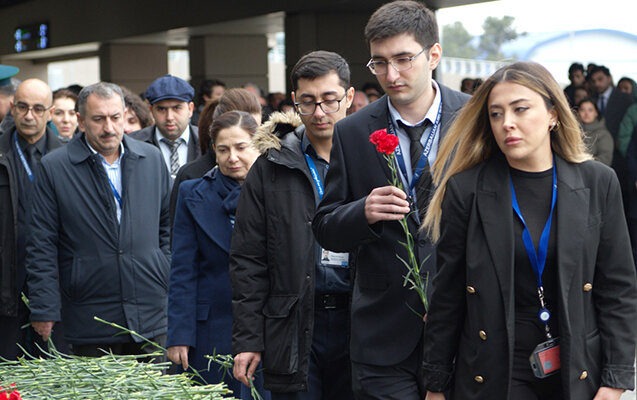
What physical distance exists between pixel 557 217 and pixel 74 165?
3.40m

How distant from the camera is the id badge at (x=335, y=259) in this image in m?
4.34

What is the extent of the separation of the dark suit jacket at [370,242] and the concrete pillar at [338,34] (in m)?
10.5

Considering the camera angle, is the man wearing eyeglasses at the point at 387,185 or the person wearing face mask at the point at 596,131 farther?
the person wearing face mask at the point at 596,131

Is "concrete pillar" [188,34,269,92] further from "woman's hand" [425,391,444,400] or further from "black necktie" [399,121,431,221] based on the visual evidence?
"woman's hand" [425,391,444,400]

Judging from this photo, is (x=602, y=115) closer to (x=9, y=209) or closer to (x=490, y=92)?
(x=9, y=209)

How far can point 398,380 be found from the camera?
12.2 ft

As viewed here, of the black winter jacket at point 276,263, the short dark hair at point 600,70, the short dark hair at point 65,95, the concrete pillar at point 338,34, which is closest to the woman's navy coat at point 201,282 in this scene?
the black winter jacket at point 276,263

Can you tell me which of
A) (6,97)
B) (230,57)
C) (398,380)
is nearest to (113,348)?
→ (398,380)

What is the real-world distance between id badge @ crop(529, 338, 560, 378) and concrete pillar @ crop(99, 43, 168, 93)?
1895 cm

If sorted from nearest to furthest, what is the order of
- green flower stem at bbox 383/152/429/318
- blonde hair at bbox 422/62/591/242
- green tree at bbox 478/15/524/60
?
1. blonde hair at bbox 422/62/591/242
2. green flower stem at bbox 383/152/429/318
3. green tree at bbox 478/15/524/60

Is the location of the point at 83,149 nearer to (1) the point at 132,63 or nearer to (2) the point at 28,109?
(2) the point at 28,109

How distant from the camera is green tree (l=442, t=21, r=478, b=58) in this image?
11.3 meters

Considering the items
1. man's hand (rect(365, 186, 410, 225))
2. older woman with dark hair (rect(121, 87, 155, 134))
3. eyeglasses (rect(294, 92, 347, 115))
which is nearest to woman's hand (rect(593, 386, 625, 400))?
man's hand (rect(365, 186, 410, 225))

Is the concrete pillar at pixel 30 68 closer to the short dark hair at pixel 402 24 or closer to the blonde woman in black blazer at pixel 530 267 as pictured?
the short dark hair at pixel 402 24
